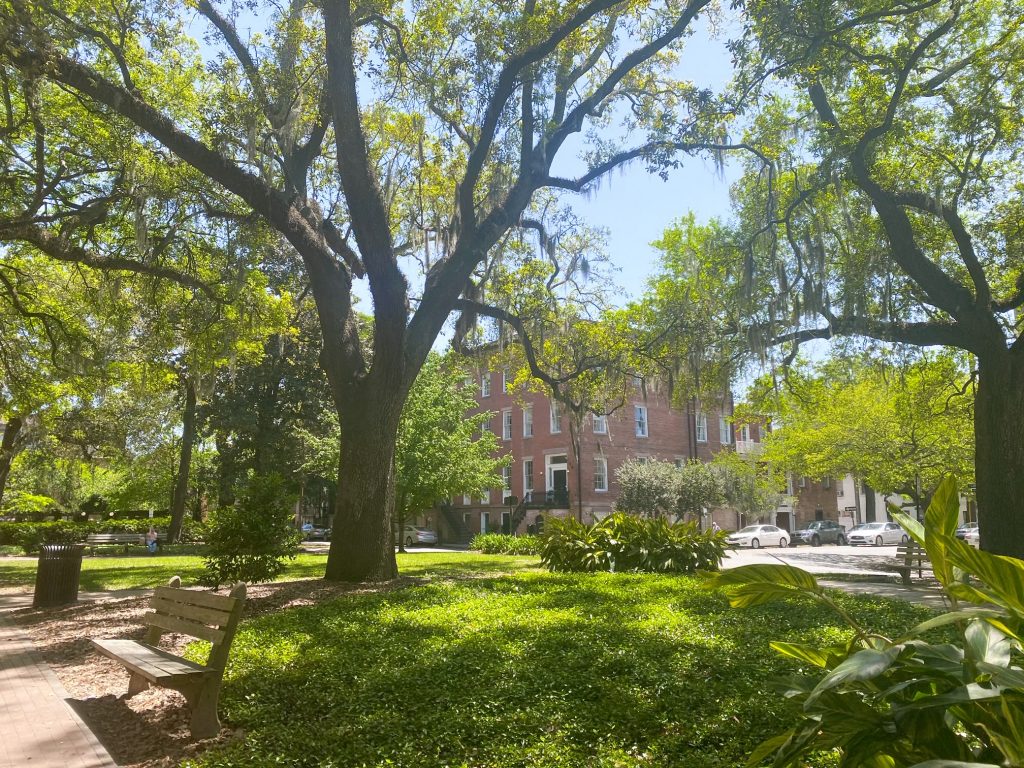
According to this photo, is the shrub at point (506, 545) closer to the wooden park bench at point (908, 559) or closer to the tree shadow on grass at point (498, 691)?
the wooden park bench at point (908, 559)

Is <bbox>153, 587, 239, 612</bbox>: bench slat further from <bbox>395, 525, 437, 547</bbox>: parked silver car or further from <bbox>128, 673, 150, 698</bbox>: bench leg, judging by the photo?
<bbox>395, 525, 437, 547</bbox>: parked silver car

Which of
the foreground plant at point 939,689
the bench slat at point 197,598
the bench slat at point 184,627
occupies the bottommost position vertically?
the bench slat at point 184,627

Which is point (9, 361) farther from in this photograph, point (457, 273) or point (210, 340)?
point (457, 273)

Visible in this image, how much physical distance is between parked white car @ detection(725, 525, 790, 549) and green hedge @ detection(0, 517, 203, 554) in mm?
24797

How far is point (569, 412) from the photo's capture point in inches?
674

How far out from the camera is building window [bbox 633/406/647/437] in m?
40.5

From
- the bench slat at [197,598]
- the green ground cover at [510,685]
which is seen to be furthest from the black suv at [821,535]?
the bench slat at [197,598]

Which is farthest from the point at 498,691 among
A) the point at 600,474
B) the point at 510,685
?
the point at 600,474

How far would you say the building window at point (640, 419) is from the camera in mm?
40531

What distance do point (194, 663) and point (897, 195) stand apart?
1369 centimetres

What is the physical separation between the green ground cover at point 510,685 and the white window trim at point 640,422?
32.1 metres

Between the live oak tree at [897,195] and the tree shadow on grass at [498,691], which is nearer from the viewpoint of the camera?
the tree shadow on grass at [498,691]

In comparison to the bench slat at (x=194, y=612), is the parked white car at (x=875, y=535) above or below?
below

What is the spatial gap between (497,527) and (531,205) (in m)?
26.3
